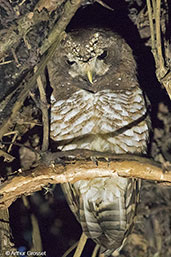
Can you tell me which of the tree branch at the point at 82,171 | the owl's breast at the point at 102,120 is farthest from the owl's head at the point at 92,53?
the tree branch at the point at 82,171

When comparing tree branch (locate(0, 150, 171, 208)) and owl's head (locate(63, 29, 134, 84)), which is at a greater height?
owl's head (locate(63, 29, 134, 84))

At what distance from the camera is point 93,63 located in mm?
2873

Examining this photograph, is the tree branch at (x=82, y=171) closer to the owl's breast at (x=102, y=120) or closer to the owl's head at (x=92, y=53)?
the owl's breast at (x=102, y=120)

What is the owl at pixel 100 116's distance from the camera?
9.30 feet

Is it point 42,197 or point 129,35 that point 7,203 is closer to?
point 42,197

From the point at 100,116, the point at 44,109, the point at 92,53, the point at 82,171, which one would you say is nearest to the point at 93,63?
the point at 92,53

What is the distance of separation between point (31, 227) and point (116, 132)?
1.29 m

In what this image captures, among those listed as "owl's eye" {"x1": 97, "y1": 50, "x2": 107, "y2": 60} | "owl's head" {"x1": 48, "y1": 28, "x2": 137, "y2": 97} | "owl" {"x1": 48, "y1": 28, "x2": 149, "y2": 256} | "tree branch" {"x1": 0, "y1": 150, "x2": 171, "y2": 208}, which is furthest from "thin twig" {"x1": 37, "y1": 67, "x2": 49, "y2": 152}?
"owl's eye" {"x1": 97, "y1": 50, "x2": 107, "y2": 60}

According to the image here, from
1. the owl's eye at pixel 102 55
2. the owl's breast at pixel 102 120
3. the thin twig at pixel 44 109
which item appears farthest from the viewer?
the owl's eye at pixel 102 55

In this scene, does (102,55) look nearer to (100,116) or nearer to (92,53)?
(92,53)

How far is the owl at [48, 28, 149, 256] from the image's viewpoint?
2.83 m

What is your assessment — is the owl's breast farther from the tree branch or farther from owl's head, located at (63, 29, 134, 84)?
the tree branch

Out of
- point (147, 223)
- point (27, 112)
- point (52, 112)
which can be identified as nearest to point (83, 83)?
point (52, 112)

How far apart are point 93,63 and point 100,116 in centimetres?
42
